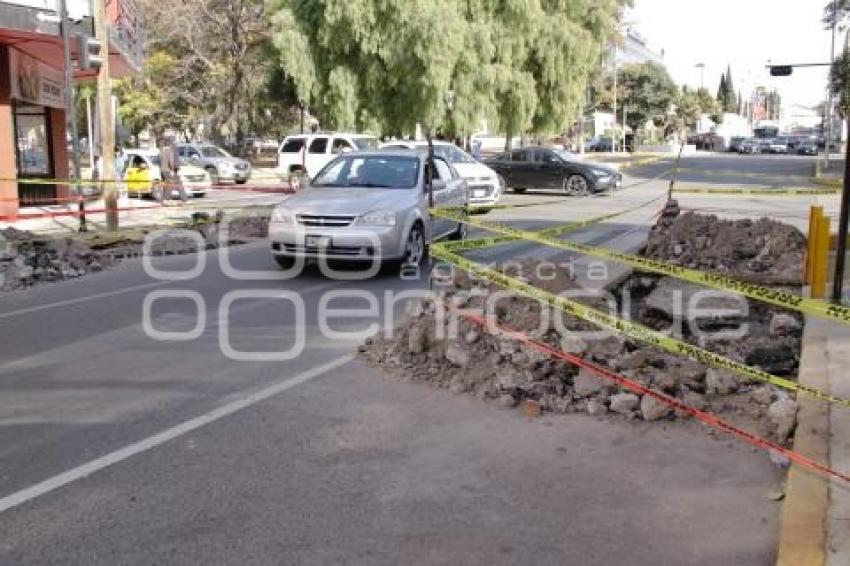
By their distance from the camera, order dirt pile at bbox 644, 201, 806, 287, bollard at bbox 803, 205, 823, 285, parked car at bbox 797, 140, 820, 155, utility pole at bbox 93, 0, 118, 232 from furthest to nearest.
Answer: parked car at bbox 797, 140, 820, 155 < utility pole at bbox 93, 0, 118, 232 < dirt pile at bbox 644, 201, 806, 287 < bollard at bbox 803, 205, 823, 285

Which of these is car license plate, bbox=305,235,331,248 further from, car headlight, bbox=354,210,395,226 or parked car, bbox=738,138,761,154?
parked car, bbox=738,138,761,154

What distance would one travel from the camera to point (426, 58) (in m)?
30.9

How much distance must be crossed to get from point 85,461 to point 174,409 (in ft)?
3.23

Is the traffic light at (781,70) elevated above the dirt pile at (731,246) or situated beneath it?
elevated above

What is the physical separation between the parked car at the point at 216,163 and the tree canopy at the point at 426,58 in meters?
4.00

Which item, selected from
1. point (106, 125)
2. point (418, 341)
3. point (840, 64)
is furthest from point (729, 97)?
point (418, 341)

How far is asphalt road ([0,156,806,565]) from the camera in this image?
405cm

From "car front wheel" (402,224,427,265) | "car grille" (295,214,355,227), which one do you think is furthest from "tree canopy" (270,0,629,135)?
"car grille" (295,214,355,227)

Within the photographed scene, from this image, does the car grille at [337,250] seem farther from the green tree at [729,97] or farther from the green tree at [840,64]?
the green tree at [729,97]

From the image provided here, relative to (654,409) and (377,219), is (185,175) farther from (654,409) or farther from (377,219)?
(654,409)

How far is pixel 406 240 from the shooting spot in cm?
1141

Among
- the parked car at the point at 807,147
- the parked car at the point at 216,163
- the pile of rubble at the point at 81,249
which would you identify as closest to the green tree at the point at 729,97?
the parked car at the point at 807,147

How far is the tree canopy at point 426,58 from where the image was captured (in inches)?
1224

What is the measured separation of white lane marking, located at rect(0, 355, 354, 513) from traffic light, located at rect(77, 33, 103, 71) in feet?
32.0
